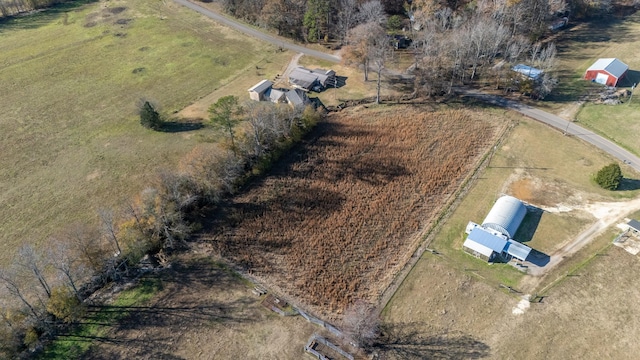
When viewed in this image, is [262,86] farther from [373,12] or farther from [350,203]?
[350,203]

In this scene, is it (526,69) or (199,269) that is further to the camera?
(526,69)

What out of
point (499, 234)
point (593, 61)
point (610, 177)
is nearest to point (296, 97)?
point (499, 234)

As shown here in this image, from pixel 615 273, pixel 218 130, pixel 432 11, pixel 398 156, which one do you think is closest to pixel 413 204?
pixel 398 156

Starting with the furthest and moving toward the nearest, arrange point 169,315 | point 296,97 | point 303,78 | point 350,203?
point 303,78 → point 296,97 → point 350,203 → point 169,315

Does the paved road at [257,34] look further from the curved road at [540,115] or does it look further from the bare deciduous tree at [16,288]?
the bare deciduous tree at [16,288]

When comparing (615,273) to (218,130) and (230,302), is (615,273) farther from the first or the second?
(218,130)
